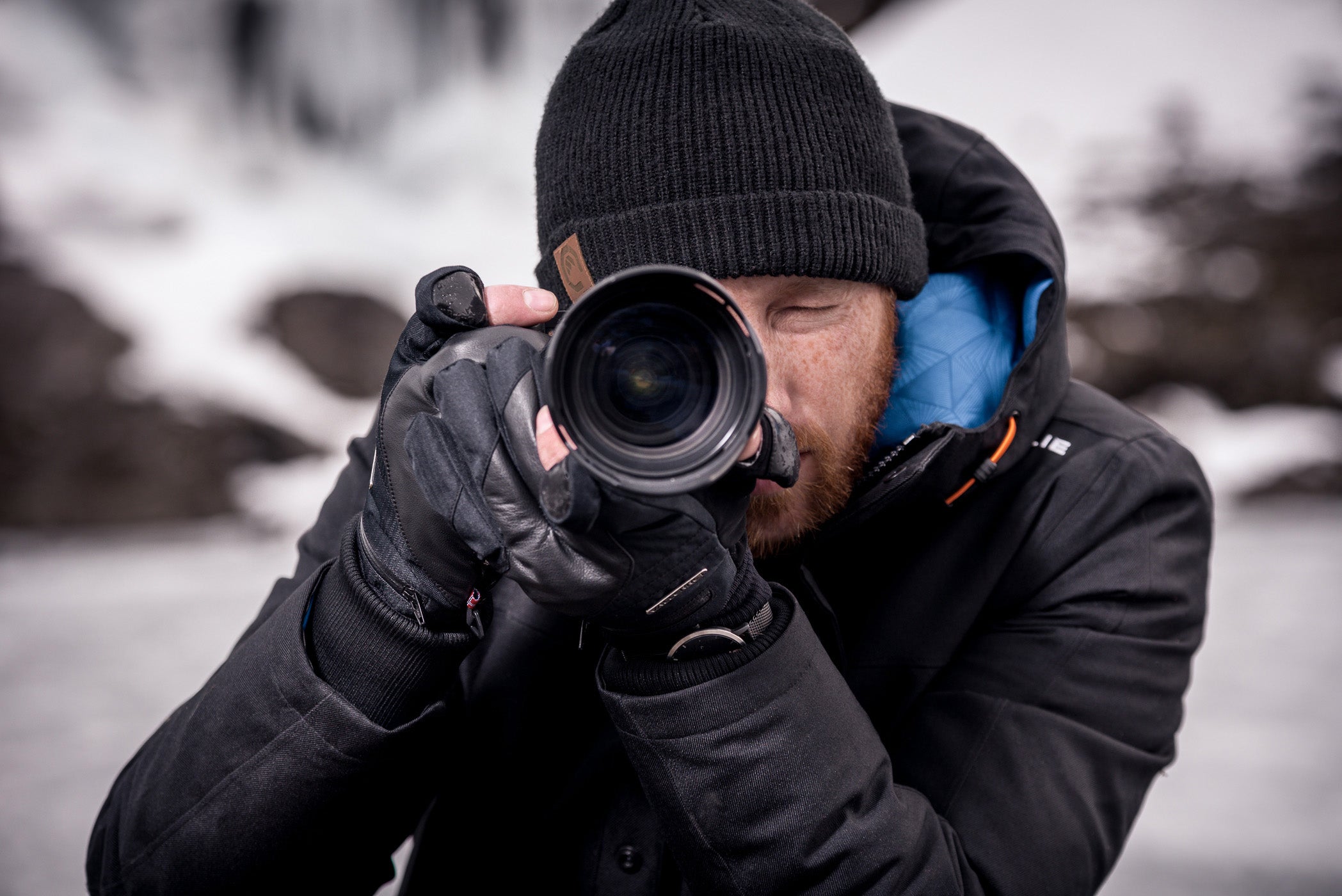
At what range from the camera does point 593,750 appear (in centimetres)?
86

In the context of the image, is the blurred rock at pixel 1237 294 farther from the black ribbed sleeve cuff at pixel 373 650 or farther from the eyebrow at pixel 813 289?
the black ribbed sleeve cuff at pixel 373 650

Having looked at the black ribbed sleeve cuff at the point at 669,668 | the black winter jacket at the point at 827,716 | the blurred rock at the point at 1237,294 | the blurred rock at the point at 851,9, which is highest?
the blurred rock at the point at 851,9

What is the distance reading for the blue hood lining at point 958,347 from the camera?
0.92 meters

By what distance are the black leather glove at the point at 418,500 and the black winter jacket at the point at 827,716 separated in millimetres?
23

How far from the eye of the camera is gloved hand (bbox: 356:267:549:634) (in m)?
0.64

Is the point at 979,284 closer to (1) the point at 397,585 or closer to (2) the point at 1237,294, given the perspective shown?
(1) the point at 397,585

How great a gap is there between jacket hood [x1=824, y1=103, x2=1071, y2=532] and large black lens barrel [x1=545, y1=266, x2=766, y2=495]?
1.01 feet

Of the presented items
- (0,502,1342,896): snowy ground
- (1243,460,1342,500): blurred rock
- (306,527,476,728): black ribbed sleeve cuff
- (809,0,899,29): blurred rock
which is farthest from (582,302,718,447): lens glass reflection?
(1243,460,1342,500): blurred rock

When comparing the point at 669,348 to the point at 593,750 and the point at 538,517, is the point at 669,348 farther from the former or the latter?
the point at 593,750

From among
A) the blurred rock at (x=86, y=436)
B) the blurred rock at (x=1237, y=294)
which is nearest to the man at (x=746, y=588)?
the blurred rock at (x=86, y=436)

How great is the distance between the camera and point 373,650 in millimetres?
679

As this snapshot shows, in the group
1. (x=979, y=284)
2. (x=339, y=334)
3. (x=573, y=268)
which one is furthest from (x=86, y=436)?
(x=979, y=284)

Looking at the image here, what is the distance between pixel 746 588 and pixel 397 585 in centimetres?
26

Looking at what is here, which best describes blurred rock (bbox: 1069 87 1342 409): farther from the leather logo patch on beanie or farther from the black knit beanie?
the leather logo patch on beanie
